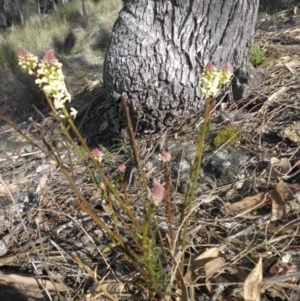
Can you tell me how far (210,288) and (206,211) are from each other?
0.45 metres

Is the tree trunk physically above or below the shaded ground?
above

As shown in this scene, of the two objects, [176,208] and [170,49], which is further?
[170,49]

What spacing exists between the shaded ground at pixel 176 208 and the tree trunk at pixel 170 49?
176mm

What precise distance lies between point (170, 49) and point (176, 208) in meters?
0.97

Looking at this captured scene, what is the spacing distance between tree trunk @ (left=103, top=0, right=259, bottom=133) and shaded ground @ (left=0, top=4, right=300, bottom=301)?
0.18 metres

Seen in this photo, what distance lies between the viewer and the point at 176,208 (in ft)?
6.55

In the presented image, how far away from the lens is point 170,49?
8.13ft

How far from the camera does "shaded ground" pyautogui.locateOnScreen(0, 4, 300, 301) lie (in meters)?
1.71

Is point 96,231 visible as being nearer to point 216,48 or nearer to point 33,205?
point 33,205

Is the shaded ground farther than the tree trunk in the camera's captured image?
No

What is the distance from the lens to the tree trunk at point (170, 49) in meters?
2.46

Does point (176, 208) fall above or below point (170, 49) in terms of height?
below

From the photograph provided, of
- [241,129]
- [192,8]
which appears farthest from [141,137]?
[192,8]

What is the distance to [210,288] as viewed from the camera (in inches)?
63.0
